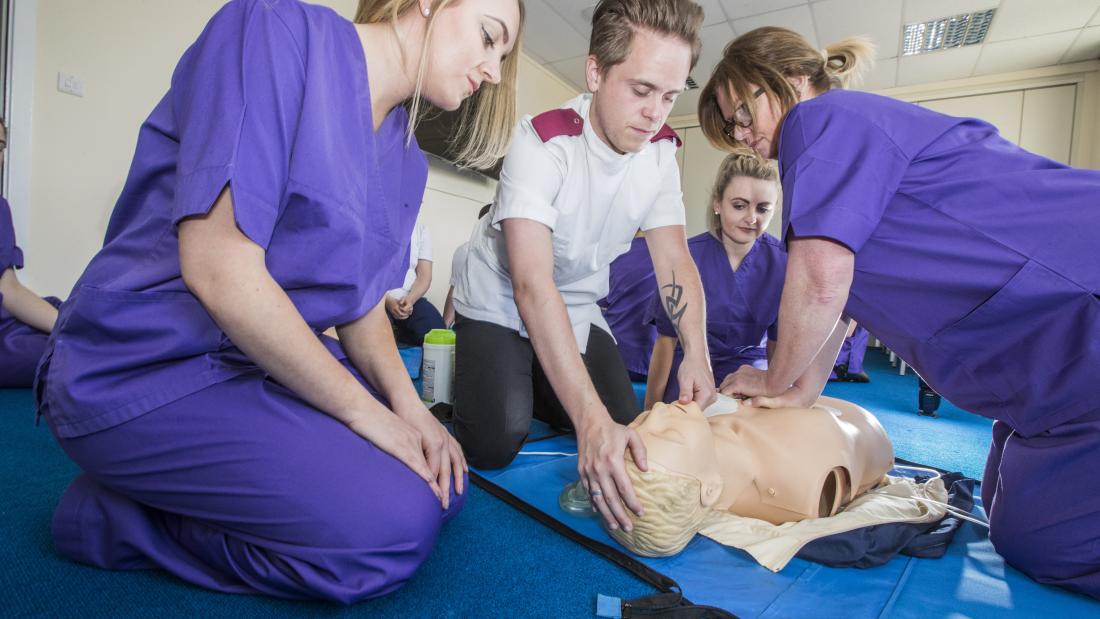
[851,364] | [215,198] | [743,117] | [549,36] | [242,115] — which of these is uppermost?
[549,36]

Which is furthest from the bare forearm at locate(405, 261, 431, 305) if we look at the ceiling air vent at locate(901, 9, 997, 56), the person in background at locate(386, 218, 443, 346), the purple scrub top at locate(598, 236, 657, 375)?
the ceiling air vent at locate(901, 9, 997, 56)

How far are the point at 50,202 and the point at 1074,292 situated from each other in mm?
3873

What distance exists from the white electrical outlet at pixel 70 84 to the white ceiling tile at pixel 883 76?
618cm

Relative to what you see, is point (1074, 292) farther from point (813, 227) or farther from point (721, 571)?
point (721, 571)

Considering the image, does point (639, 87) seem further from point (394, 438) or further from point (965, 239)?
point (394, 438)

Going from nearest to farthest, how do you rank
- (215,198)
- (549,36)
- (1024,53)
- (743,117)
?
(215,198), (743,117), (1024,53), (549,36)

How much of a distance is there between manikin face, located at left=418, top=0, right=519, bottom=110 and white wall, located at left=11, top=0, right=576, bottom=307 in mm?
2845

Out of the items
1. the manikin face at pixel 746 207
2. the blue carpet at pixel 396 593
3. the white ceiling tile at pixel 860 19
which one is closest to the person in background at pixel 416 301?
the manikin face at pixel 746 207

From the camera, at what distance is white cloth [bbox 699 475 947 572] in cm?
108

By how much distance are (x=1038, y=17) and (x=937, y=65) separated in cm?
99

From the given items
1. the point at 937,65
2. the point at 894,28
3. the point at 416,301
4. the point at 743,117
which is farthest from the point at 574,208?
the point at 937,65

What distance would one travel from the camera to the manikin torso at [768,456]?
3.50 feet

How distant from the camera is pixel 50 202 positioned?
2822 millimetres

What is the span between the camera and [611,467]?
100cm
